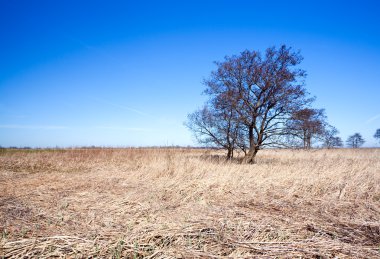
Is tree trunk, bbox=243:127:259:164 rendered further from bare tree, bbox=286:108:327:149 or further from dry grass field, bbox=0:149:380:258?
dry grass field, bbox=0:149:380:258

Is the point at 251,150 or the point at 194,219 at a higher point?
the point at 251,150

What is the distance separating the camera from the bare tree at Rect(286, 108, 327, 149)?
13164mm

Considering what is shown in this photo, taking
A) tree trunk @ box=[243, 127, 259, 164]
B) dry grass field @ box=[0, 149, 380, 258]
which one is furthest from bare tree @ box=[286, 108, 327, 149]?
dry grass field @ box=[0, 149, 380, 258]

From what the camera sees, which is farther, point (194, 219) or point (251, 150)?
point (251, 150)

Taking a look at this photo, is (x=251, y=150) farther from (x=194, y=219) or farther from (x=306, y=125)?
(x=194, y=219)

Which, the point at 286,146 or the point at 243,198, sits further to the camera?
the point at 286,146

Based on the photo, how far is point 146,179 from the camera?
23.3 ft

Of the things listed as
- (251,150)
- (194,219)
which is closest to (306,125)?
(251,150)

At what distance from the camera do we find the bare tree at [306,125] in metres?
13.2

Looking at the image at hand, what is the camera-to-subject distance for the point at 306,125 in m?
13.2

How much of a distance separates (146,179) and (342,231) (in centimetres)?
549

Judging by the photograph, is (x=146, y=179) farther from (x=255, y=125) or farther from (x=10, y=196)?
(x=255, y=125)

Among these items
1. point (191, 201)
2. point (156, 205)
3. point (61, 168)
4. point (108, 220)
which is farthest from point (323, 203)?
point (61, 168)

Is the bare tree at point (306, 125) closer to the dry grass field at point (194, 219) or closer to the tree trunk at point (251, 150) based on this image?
the tree trunk at point (251, 150)
